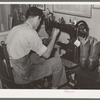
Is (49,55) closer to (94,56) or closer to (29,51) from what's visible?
(29,51)

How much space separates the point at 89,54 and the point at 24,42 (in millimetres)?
502

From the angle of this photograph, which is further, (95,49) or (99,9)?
(99,9)

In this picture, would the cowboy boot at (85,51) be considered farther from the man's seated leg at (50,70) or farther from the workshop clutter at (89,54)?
the man's seated leg at (50,70)

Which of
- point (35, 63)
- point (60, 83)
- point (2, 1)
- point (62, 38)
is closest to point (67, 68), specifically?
point (60, 83)

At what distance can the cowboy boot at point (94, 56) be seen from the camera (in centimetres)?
142

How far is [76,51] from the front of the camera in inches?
64.4

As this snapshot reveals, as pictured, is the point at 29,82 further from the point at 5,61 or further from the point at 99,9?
the point at 99,9

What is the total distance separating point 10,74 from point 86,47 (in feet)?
1.96

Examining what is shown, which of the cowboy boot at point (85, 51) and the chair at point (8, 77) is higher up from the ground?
the cowboy boot at point (85, 51)

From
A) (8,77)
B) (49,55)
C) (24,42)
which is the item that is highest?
(24,42)

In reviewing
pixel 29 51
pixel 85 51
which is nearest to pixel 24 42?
pixel 29 51

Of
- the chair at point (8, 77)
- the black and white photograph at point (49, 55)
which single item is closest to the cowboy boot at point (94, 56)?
the black and white photograph at point (49, 55)

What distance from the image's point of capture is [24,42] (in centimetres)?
152

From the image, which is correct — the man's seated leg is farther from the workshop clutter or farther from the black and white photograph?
the workshop clutter
